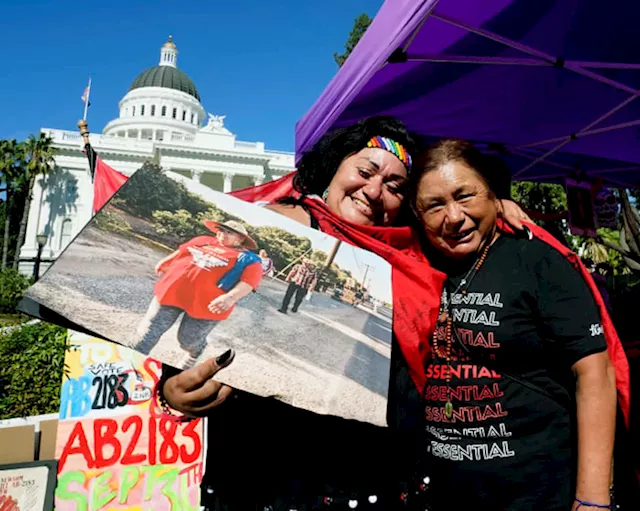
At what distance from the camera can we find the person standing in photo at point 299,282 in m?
1.26

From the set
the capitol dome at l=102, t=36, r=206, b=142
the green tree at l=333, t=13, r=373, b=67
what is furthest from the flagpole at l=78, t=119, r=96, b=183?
the capitol dome at l=102, t=36, r=206, b=142

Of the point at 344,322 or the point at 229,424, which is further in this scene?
the point at 229,424

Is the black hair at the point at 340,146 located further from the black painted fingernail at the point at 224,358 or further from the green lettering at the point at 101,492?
the green lettering at the point at 101,492

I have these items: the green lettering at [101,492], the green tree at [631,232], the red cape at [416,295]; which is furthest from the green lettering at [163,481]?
the green tree at [631,232]

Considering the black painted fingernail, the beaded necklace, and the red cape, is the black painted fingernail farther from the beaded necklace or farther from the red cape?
the beaded necklace

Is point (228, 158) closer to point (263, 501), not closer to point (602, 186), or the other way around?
point (602, 186)

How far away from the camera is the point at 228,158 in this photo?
44.2m

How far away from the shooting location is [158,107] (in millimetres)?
62469

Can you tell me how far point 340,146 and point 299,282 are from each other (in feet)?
2.27

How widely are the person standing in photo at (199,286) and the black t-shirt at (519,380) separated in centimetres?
69

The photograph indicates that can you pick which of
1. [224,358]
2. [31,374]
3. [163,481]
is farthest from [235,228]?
[31,374]

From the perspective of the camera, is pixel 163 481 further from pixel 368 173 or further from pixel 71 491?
pixel 368 173

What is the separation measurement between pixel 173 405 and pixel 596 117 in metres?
3.76

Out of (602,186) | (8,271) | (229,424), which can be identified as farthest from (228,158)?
(229,424)
